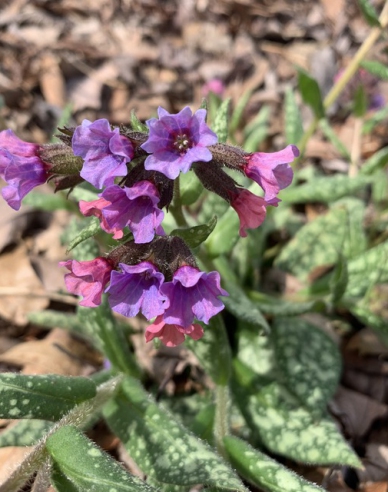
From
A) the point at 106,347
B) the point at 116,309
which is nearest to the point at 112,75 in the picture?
the point at 106,347

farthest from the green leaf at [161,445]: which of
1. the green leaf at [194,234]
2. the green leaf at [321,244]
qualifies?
the green leaf at [321,244]

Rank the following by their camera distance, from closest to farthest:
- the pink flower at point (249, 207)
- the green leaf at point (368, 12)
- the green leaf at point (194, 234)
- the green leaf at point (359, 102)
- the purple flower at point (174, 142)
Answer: the purple flower at point (174, 142) < the pink flower at point (249, 207) < the green leaf at point (194, 234) < the green leaf at point (368, 12) < the green leaf at point (359, 102)

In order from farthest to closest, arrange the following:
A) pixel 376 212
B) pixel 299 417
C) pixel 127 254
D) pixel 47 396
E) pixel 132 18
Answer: pixel 132 18 < pixel 376 212 < pixel 299 417 < pixel 47 396 < pixel 127 254

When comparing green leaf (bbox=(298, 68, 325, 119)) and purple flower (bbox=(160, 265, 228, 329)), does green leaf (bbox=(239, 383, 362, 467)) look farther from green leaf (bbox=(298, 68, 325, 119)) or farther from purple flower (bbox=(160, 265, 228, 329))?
green leaf (bbox=(298, 68, 325, 119))

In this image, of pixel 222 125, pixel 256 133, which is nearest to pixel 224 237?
pixel 222 125

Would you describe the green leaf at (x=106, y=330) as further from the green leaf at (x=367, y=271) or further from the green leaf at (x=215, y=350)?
the green leaf at (x=367, y=271)

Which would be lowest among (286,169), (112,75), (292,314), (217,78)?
(112,75)

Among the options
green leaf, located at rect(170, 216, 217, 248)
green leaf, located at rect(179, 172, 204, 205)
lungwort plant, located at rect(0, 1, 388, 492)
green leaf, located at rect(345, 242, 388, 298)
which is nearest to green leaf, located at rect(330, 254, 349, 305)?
lungwort plant, located at rect(0, 1, 388, 492)

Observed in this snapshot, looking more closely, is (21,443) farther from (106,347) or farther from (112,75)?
(112,75)
